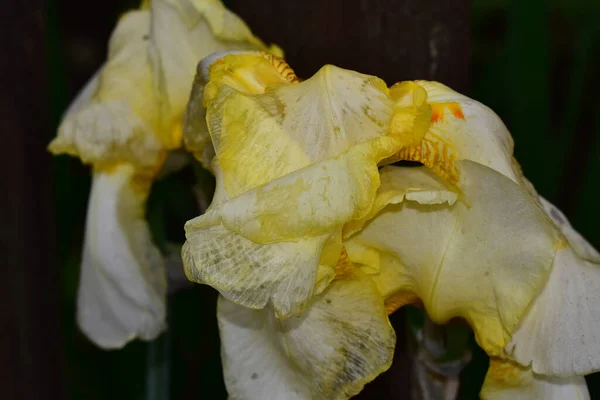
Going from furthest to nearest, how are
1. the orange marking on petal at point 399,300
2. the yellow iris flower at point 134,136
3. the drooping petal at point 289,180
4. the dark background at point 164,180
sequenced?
the dark background at point 164,180 → the yellow iris flower at point 134,136 → the orange marking on petal at point 399,300 → the drooping petal at point 289,180

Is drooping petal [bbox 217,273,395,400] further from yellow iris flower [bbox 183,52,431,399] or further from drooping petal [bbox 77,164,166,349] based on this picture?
drooping petal [bbox 77,164,166,349]

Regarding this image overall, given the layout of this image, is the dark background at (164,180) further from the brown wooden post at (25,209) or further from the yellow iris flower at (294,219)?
the yellow iris flower at (294,219)

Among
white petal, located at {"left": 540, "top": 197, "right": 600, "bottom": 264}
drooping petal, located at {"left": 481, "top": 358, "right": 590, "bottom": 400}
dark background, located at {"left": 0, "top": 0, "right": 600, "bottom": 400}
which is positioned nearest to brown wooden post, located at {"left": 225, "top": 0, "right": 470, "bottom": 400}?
dark background, located at {"left": 0, "top": 0, "right": 600, "bottom": 400}

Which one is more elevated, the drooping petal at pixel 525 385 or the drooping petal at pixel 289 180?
the drooping petal at pixel 289 180

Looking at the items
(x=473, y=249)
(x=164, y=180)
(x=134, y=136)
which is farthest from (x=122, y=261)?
(x=473, y=249)

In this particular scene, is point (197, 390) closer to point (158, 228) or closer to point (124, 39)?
point (158, 228)

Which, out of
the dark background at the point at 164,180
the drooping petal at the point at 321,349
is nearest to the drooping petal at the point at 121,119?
the dark background at the point at 164,180

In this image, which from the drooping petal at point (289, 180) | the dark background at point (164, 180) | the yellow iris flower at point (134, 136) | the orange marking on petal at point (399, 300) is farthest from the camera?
the dark background at point (164, 180)
